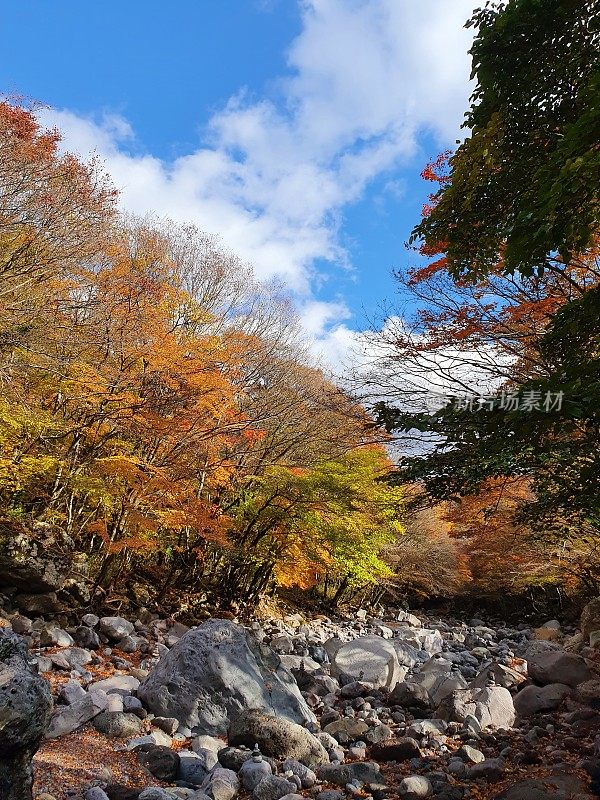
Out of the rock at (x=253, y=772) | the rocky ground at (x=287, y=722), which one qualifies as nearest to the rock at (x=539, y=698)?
the rocky ground at (x=287, y=722)

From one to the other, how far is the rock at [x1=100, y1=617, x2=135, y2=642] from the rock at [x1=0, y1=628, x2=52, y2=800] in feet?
24.5

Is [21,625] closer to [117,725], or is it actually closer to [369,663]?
[117,725]

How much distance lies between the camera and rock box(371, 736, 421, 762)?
6.31m

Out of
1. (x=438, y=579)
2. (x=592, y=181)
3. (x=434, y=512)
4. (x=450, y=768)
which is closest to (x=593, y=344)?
(x=592, y=181)

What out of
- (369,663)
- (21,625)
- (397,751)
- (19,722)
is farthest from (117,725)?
(369,663)

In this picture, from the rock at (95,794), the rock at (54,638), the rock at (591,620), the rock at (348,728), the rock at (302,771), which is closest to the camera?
the rock at (95,794)

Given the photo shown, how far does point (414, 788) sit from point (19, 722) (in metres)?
3.98

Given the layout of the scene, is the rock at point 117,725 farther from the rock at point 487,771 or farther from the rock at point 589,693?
the rock at point 589,693

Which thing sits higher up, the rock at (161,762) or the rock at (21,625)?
the rock at (161,762)

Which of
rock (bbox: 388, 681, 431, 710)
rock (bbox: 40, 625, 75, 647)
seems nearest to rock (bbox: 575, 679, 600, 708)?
rock (bbox: 388, 681, 431, 710)

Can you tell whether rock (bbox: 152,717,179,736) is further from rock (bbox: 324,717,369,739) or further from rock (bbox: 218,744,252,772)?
rock (bbox: 324,717,369,739)

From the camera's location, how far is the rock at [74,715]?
5312mm

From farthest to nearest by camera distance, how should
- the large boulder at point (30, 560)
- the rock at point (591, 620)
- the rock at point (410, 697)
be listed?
1. the rock at point (591, 620)
2. the large boulder at point (30, 560)
3. the rock at point (410, 697)

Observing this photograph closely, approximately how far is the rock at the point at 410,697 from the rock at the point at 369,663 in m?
0.94
